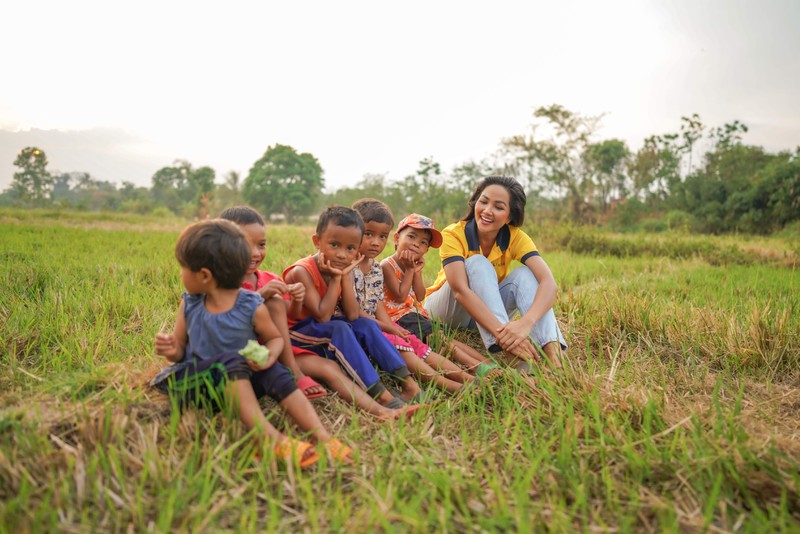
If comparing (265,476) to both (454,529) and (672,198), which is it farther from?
(672,198)

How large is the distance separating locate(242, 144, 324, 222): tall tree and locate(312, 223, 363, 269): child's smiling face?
36.7 m

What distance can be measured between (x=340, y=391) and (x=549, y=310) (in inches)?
54.9

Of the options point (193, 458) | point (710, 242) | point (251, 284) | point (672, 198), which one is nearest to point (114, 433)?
point (193, 458)

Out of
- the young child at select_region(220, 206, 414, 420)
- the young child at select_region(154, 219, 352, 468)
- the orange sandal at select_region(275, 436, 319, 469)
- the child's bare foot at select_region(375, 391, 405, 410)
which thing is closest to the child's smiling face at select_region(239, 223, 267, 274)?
the young child at select_region(220, 206, 414, 420)

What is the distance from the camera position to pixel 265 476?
1.76m

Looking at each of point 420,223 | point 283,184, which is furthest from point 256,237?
point 283,184

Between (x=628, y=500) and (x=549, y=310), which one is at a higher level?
(x=549, y=310)

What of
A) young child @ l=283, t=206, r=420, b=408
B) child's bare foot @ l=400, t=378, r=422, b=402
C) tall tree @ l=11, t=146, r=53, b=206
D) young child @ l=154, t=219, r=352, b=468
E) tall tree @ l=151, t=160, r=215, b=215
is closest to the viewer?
young child @ l=154, t=219, r=352, b=468

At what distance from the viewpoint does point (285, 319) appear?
7.55 feet

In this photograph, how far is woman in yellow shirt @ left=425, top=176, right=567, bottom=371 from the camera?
9.79 feet

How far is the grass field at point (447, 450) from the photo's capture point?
153cm

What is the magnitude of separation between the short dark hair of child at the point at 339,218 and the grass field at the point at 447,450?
0.86m

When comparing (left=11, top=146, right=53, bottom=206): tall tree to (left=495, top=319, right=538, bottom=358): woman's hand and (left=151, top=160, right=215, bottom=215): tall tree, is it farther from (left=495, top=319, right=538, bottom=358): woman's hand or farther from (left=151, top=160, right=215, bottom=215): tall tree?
(left=495, top=319, right=538, bottom=358): woman's hand

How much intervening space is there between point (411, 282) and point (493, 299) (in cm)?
51
